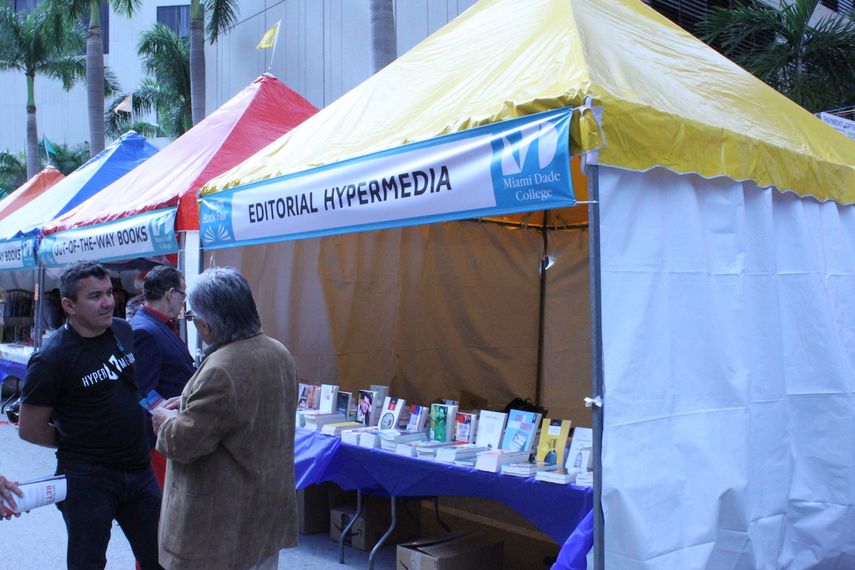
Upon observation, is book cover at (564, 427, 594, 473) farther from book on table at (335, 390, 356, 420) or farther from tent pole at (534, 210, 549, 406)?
tent pole at (534, 210, 549, 406)

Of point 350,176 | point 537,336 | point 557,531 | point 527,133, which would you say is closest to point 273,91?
point 537,336

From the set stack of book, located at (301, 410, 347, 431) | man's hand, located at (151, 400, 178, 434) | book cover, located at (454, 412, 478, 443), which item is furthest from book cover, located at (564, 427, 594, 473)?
man's hand, located at (151, 400, 178, 434)

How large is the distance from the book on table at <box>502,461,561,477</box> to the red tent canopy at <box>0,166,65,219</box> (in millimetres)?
11354

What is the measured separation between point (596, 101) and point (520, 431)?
5.54 ft

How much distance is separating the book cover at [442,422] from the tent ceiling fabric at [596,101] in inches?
57.7

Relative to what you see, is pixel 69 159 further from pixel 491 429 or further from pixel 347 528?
pixel 491 429

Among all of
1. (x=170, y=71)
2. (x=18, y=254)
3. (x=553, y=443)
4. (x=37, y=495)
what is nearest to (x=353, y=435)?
(x=553, y=443)

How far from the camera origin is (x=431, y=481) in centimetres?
408

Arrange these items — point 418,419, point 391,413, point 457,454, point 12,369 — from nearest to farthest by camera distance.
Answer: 1. point 457,454
2. point 418,419
3. point 391,413
4. point 12,369

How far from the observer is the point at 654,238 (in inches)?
136

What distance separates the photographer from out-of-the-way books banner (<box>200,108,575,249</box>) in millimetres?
3201

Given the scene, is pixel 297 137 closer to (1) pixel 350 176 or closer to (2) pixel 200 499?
(1) pixel 350 176

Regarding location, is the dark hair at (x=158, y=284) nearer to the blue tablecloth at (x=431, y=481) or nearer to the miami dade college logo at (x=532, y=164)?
the blue tablecloth at (x=431, y=481)

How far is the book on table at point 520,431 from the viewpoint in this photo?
12.9 feet
